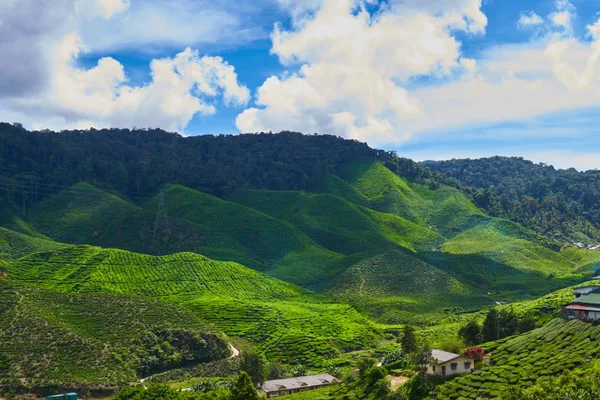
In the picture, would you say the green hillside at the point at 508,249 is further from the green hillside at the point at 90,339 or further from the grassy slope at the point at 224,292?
the green hillside at the point at 90,339

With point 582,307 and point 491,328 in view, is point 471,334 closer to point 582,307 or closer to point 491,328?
point 491,328

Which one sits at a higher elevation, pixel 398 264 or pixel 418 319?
pixel 398 264

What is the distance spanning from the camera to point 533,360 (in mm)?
58562

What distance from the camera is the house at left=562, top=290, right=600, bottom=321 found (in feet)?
202

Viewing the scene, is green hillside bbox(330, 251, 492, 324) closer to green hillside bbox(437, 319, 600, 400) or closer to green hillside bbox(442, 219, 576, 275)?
green hillside bbox(442, 219, 576, 275)

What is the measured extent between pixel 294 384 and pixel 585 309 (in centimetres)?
3448

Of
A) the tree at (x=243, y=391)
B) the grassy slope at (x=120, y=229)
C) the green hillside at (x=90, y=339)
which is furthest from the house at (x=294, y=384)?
the grassy slope at (x=120, y=229)

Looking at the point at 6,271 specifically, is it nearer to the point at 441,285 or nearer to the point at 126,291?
the point at 126,291

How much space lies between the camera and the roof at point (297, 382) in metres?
74.4

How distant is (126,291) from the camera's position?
114 m

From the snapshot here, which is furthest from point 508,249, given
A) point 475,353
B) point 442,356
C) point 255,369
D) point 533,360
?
point 533,360

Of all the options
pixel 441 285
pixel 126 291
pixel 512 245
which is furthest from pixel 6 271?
pixel 512 245

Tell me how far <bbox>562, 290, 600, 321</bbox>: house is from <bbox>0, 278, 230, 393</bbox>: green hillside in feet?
161

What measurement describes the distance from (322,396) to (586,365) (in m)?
27.5
